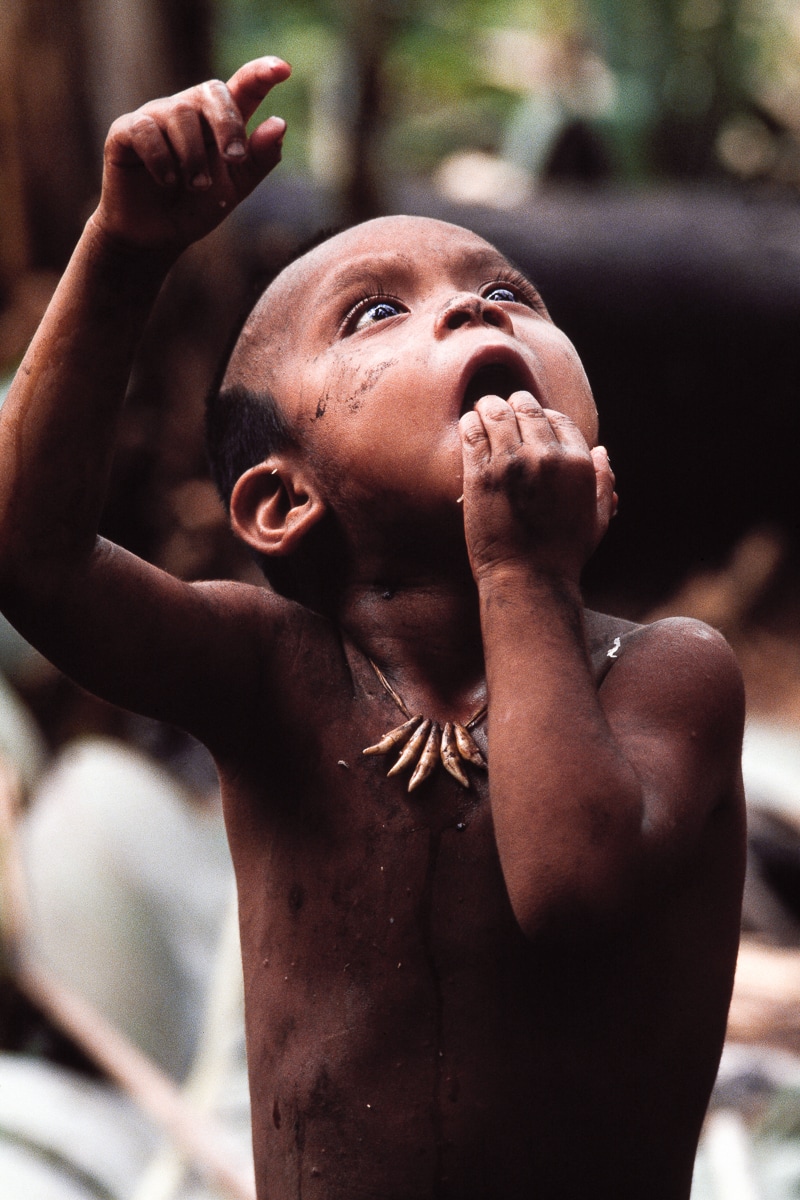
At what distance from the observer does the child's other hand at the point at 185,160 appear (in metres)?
1.16

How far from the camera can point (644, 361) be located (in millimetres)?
5516

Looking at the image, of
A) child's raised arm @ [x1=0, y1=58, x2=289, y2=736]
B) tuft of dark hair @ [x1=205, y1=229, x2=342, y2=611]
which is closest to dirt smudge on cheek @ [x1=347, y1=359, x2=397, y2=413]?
tuft of dark hair @ [x1=205, y1=229, x2=342, y2=611]

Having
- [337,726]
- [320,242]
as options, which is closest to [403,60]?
[320,242]

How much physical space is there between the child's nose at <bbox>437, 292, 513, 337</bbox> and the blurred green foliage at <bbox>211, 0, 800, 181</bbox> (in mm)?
4176

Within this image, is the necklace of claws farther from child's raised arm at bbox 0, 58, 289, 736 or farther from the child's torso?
child's raised arm at bbox 0, 58, 289, 736

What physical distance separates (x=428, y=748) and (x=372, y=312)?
18.1 inches

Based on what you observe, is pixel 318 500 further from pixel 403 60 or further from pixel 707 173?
pixel 403 60

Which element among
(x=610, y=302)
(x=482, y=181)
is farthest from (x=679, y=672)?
(x=482, y=181)

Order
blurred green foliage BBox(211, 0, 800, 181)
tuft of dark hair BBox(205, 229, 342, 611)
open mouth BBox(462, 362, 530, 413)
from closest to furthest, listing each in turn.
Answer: open mouth BBox(462, 362, 530, 413) → tuft of dark hair BBox(205, 229, 342, 611) → blurred green foliage BBox(211, 0, 800, 181)

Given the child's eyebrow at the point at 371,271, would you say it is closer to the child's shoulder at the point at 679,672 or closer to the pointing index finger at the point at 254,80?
the pointing index finger at the point at 254,80

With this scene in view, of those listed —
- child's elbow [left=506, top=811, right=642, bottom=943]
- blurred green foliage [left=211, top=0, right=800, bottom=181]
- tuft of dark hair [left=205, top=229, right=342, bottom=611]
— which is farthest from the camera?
blurred green foliage [left=211, top=0, right=800, bottom=181]

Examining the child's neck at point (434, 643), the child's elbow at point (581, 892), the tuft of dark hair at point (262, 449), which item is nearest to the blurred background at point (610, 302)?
the tuft of dark hair at point (262, 449)

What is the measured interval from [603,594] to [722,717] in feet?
16.5

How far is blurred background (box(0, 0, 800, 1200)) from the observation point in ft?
15.0
